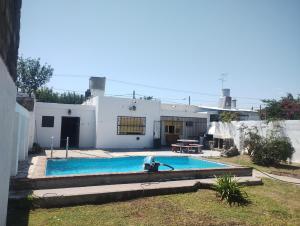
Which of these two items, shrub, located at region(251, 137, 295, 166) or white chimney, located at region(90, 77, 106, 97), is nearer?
shrub, located at region(251, 137, 295, 166)

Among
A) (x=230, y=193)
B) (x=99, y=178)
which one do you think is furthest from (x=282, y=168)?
(x=99, y=178)

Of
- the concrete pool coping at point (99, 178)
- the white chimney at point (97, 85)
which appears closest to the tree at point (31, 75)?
the white chimney at point (97, 85)

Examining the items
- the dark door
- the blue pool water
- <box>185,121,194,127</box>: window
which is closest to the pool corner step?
the blue pool water

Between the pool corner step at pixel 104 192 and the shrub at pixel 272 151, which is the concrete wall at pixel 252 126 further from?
the pool corner step at pixel 104 192

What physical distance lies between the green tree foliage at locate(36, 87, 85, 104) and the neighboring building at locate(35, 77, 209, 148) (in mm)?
20439

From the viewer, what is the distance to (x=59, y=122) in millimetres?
20281

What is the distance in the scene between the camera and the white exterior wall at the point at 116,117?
69.0ft

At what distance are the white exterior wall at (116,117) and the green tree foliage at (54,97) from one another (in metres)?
21.4

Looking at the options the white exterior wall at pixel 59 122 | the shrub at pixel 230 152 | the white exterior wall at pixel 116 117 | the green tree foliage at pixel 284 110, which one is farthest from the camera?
the green tree foliage at pixel 284 110

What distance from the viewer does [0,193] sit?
3441mm

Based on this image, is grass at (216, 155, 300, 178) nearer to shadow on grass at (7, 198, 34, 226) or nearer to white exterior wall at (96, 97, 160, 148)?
white exterior wall at (96, 97, 160, 148)

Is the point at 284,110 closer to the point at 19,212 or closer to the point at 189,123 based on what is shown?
the point at 189,123

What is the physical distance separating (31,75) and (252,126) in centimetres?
3374

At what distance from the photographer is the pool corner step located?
7246mm
